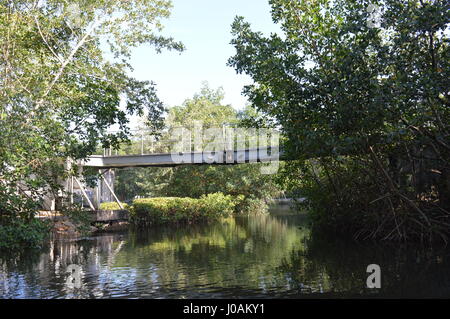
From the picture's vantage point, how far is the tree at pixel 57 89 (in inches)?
499

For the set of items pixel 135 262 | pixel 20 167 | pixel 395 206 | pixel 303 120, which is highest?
pixel 303 120

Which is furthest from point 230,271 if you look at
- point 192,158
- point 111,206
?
point 111,206

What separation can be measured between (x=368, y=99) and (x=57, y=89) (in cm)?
1022

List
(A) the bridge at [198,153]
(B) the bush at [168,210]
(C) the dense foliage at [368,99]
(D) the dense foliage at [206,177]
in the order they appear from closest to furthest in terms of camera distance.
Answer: (C) the dense foliage at [368,99] → (A) the bridge at [198,153] → (B) the bush at [168,210] → (D) the dense foliage at [206,177]

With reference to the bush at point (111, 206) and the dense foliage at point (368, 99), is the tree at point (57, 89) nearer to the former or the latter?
the dense foliage at point (368, 99)

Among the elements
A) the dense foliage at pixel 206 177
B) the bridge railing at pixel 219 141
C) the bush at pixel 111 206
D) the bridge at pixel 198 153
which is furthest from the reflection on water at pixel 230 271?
the dense foliage at pixel 206 177

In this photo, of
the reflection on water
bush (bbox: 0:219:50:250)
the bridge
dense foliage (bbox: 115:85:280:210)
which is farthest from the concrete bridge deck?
dense foliage (bbox: 115:85:280:210)

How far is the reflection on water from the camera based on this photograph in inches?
334

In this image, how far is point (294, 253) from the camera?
13680 mm

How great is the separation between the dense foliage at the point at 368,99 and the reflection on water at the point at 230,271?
5.37ft

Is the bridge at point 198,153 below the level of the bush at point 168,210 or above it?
above
